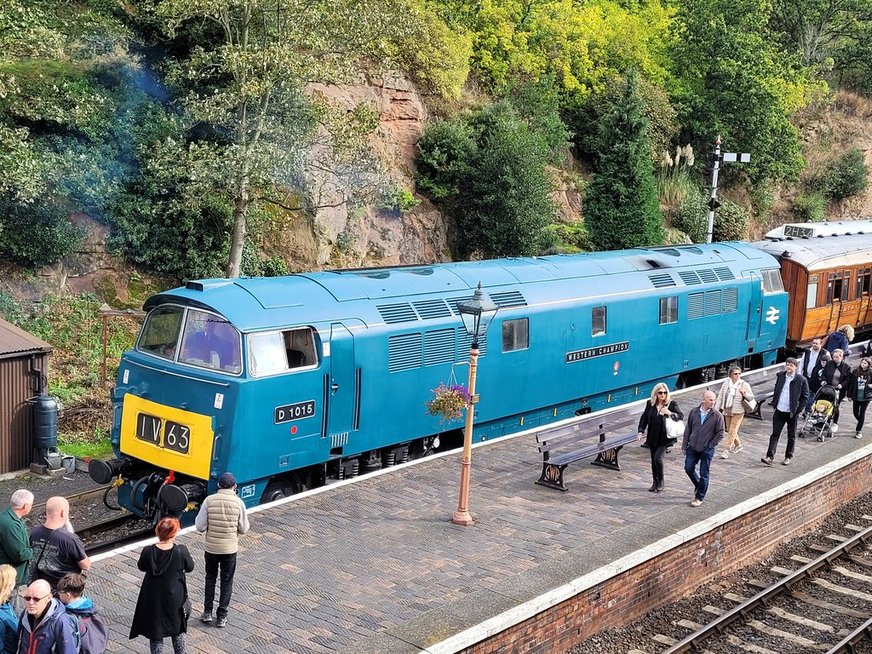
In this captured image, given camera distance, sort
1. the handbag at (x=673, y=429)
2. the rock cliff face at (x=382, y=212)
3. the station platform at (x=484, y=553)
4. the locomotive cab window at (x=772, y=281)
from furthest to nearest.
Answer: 1. the rock cliff face at (x=382, y=212)
2. the locomotive cab window at (x=772, y=281)
3. the handbag at (x=673, y=429)
4. the station platform at (x=484, y=553)

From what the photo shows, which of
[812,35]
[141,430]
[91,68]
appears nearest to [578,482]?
[141,430]

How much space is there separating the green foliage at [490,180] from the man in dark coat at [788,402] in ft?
47.6

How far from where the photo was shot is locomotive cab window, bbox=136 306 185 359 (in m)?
12.0

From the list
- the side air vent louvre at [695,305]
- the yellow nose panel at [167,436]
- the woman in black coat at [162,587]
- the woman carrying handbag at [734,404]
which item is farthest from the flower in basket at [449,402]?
the side air vent louvre at [695,305]

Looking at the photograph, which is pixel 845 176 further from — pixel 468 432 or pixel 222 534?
pixel 222 534

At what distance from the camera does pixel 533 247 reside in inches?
1128

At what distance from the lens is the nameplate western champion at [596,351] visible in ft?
55.1

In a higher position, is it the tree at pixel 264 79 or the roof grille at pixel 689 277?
the tree at pixel 264 79

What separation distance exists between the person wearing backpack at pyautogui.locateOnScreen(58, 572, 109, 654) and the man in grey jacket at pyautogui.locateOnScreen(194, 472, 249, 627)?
1851 millimetres

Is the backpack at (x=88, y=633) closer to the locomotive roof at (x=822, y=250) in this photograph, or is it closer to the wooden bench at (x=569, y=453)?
the wooden bench at (x=569, y=453)

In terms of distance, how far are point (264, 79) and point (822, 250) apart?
15.0m

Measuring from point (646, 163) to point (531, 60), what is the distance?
628 centimetres

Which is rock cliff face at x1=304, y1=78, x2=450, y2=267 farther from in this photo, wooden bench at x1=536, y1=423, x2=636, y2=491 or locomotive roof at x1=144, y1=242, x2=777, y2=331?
wooden bench at x1=536, y1=423, x2=636, y2=491

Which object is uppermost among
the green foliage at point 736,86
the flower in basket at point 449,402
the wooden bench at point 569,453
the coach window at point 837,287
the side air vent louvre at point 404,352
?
the green foliage at point 736,86
